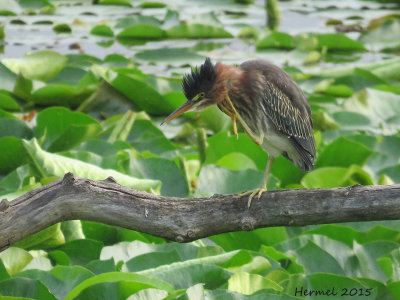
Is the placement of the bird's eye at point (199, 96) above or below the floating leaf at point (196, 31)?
above

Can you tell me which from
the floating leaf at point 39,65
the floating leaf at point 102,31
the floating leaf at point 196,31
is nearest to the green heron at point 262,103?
the floating leaf at point 39,65

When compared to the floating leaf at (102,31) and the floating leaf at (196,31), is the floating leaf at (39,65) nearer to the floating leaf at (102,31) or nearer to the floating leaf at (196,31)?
the floating leaf at (102,31)

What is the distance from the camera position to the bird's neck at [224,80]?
316cm

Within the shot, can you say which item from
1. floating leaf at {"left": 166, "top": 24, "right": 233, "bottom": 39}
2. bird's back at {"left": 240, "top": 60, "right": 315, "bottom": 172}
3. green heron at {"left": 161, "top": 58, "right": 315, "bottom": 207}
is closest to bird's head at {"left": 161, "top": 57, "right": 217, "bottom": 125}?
green heron at {"left": 161, "top": 58, "right": 315, "bottom": 207}

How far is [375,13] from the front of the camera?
961 centimetres

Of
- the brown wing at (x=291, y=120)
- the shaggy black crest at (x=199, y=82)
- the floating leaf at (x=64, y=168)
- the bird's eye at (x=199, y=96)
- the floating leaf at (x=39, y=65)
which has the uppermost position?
the shaggy black crest at (x=199, y=82)

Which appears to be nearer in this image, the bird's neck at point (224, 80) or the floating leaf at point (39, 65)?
the bird's neck at point (224, 80)

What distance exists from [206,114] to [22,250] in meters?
2.34

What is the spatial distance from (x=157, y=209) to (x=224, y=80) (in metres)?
0.69

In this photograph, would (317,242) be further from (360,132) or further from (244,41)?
(244,41)

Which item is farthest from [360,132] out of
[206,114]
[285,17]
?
[285,17]

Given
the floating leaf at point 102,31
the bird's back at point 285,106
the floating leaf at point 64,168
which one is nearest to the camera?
the bird's back at point 285,106

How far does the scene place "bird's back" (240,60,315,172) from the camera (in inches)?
142

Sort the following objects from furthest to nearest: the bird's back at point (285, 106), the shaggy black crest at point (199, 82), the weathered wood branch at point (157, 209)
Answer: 1. the bird's back at point (285, 106)
2. the shaggy black crest at point (199, 82)
3. the weathered wood branch at point (157, 209)
